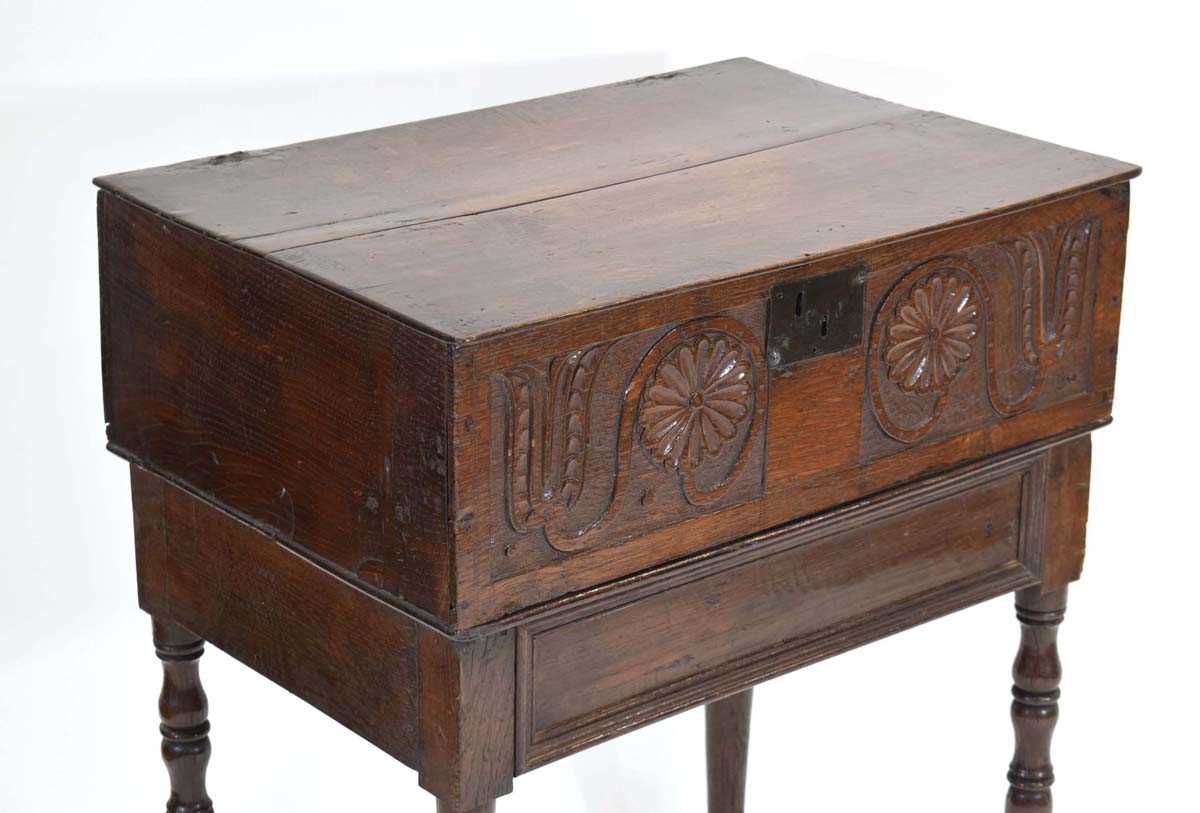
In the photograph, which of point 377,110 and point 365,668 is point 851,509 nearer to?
point 365,668

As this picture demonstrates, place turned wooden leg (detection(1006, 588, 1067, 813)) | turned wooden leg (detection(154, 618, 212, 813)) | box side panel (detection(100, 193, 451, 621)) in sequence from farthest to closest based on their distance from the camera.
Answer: turned wooden leg (detection(1006, 588, 1067, 813)) → turned wooden leg (detection(154, 618, 212, 813)) → box side panel (detection(100, 193, 451, 621))

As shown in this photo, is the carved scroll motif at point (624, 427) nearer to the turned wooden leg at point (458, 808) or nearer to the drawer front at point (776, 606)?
the drawer front at point (776, 606)

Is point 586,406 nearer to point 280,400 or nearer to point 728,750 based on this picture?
point 280,400

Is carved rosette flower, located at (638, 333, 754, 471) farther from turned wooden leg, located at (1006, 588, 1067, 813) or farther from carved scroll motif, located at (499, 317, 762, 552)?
turned wooden leg, located at (1006, 588, 1067, 813)

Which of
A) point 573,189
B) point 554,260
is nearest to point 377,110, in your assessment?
point 573,189

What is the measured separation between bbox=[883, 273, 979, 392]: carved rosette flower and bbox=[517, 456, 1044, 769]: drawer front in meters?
0.12

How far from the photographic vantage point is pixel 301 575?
2.52 metres

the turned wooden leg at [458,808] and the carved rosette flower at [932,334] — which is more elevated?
the carved rosette flower at [932,334]

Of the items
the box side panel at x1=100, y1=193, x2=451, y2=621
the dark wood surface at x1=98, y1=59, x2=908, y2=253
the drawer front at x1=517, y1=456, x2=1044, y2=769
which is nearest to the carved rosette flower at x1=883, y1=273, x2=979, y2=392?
the drawer front at x1=517, y1=456, x2=1044, y2=769

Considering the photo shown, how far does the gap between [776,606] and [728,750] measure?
0.70 metres

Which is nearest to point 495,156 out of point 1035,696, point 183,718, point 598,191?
point 598,191

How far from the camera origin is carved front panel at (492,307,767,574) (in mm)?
2336

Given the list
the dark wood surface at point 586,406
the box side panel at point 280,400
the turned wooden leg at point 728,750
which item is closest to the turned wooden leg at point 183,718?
the dark wood surface at point 586,406

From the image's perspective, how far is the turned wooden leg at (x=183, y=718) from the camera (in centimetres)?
279
